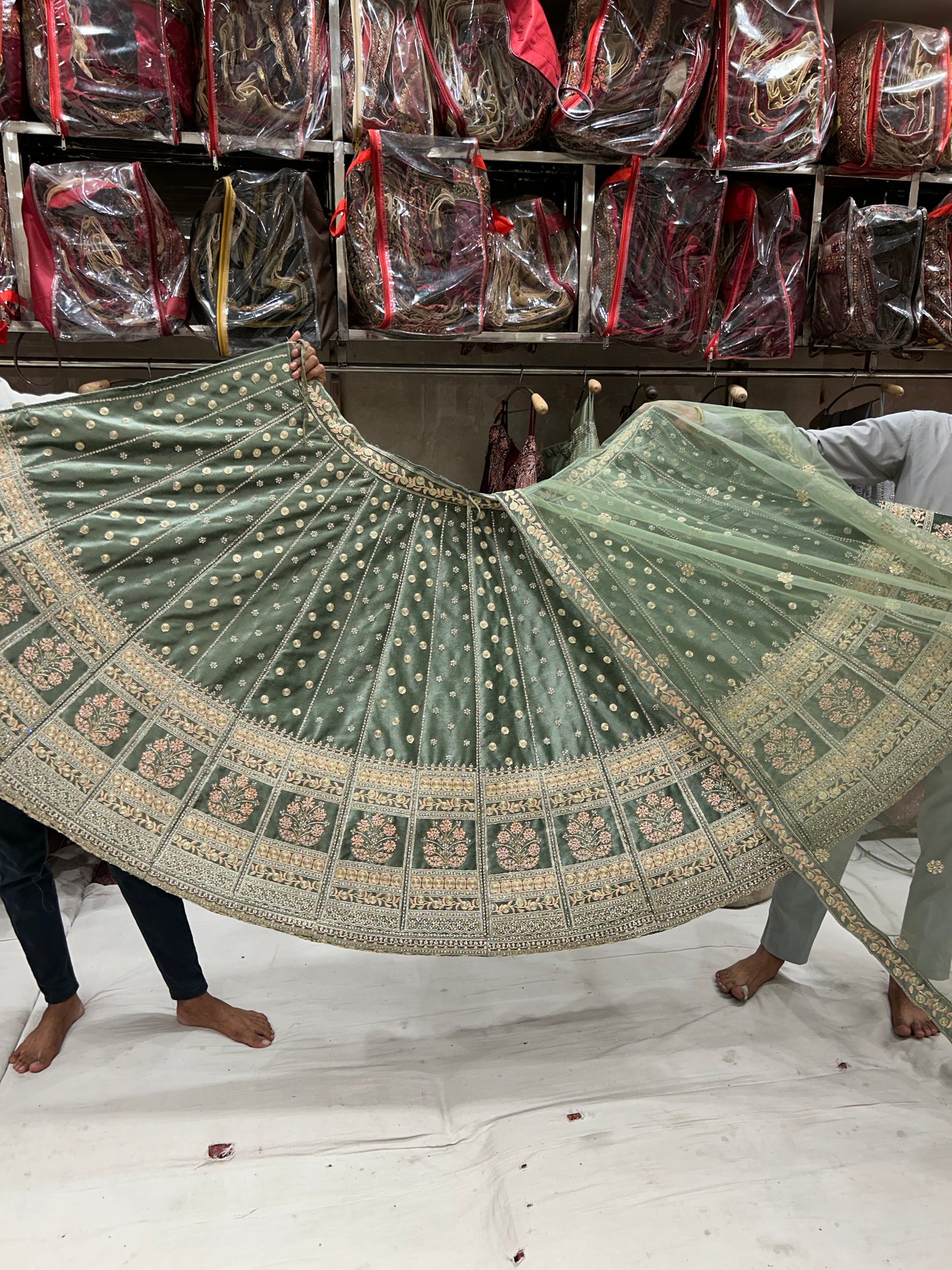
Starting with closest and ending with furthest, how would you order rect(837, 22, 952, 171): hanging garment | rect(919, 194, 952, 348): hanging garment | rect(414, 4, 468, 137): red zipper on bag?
rect(414, 4, 468, 137): red zipper on bag, rect(837, 22, 952, 171): hanging garment, rect(919, 194, 952, 348): hanging garment

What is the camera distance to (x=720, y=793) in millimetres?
1368

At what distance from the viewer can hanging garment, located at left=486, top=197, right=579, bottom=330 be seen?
2.16 metres

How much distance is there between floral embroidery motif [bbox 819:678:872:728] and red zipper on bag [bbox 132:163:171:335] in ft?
5.45

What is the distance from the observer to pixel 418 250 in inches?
79.7

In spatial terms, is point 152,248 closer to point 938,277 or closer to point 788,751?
point 788,751

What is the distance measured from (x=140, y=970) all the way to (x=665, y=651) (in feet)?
4.49

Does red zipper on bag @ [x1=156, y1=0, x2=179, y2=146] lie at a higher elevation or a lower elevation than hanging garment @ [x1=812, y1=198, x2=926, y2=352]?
higher

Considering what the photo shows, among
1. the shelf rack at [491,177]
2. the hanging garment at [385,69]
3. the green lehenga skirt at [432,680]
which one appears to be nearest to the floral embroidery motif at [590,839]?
the green lehenga skirt at [432,680]

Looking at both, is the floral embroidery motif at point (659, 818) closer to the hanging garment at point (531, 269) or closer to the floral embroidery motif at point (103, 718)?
the floral embroidery motif at point (103, 718)

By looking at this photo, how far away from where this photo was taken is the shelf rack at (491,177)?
1.93 metres

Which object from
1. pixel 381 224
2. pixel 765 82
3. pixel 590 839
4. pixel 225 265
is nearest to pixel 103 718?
pixel 590 839

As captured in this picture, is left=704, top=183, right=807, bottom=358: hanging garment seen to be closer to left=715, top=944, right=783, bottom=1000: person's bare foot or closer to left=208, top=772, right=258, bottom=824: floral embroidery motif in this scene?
left=715, top=944, right=783, bottom=1000: person's bare foot

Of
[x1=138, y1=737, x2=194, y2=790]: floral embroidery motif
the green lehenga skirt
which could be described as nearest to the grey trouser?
the green lehenga skirt

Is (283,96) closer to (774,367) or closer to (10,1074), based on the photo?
(774,367)
